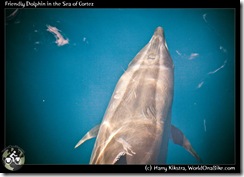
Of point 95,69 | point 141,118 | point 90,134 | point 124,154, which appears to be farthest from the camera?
point 95,69

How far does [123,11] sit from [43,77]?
5.48 feet

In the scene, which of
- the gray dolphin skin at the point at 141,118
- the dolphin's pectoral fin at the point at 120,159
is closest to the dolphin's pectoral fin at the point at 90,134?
the gray dolphin skin at the point at 141,118

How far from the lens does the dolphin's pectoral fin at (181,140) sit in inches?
212

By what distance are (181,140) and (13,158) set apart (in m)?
2.62

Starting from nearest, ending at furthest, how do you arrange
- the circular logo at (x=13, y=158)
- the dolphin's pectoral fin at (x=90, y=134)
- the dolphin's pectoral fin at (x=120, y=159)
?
the dolphin's pectoral fin at (x=120, y=159)
the circular logo at (x=13, y=158)
the dolphin's pectoral fin at (x=90, y=134)

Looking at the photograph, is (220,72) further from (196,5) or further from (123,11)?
(123,11)

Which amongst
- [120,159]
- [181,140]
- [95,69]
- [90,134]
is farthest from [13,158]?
[181,140]

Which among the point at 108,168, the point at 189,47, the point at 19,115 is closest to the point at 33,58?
the point at 19,115

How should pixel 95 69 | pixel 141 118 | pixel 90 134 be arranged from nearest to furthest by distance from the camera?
pixel 141 118 < pixel 90 134 < pixel 95 69

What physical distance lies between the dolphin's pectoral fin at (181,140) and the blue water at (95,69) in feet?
0.25

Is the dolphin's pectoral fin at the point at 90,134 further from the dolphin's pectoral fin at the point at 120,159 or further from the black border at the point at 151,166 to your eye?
the dolphin's pectoral fin at the point at 120,159

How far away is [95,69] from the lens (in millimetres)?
5578

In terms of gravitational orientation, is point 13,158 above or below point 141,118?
below

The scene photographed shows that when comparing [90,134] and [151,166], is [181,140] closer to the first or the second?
[151,166]
